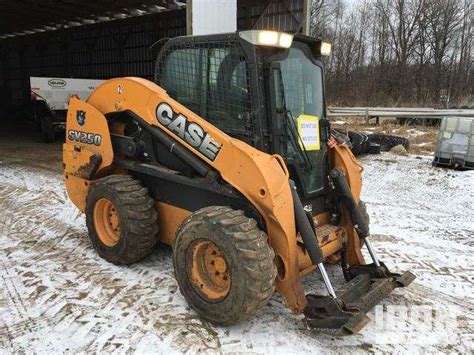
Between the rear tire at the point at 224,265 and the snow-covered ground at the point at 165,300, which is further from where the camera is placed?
the snow-covered ground at the point at 165,300

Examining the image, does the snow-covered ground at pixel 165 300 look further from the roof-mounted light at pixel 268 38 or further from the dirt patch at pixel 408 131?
the dirt patch at pixel 408 131

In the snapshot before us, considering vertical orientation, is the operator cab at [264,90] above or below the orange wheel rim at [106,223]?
above

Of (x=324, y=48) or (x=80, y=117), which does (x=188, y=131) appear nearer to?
(x=324, y=48)

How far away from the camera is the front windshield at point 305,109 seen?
3.82 m

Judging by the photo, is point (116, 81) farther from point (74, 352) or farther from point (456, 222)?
point (456, 222)

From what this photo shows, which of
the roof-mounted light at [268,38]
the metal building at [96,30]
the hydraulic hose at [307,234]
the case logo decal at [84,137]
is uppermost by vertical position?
the metal building at [96,30]

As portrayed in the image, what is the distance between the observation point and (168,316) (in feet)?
12.0

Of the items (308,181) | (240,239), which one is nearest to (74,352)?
(240,239)

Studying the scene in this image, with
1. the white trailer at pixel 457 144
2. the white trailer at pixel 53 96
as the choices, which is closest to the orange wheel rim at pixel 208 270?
the white trailer at pixel 457 144

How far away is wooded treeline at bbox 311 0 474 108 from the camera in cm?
2972

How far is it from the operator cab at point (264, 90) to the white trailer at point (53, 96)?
9.99 meters

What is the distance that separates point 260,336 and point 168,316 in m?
0.78

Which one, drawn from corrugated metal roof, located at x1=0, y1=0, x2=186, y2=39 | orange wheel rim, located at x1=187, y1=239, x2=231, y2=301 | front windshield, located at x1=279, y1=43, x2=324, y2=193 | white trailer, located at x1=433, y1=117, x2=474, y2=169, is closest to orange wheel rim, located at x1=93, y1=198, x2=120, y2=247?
orange wheel rim, located at x1=187, y1=239, x2=231, y2=301

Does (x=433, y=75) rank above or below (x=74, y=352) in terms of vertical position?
above
